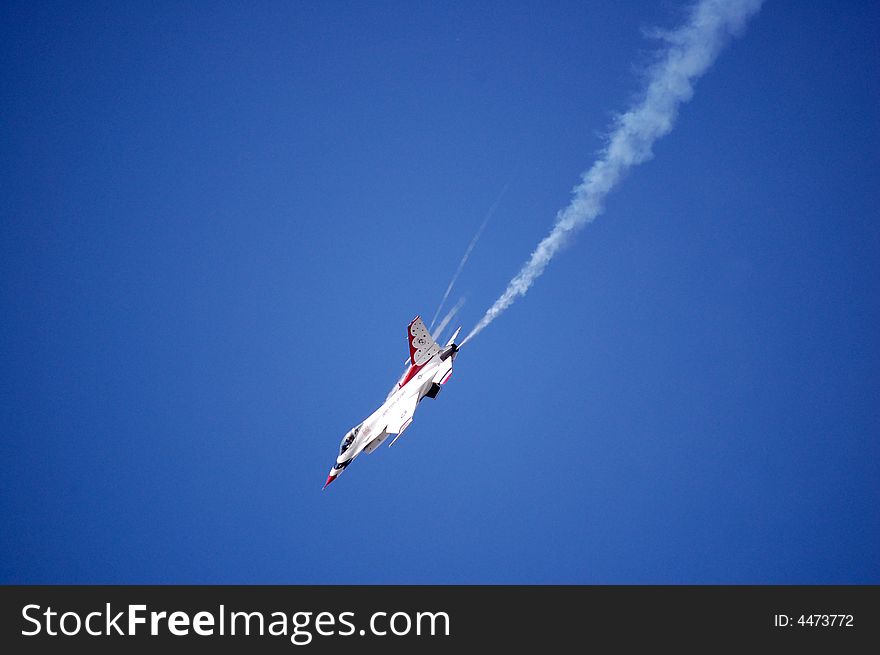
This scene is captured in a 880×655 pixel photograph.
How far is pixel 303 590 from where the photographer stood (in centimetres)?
2378

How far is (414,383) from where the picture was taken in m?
31.8

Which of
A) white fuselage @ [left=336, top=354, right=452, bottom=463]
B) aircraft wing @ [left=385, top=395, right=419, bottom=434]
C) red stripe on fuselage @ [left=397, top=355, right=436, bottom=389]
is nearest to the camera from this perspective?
aircraft wing @ [left=385, top=395, right=419, bottom=434]

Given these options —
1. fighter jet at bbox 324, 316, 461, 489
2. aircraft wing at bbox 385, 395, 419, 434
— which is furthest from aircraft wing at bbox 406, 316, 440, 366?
aircraft wing at bbox 385, 395, 419, 434

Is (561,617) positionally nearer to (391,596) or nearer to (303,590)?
(391,596)

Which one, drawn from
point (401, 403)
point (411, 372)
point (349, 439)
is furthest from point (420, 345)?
point (349, 439)

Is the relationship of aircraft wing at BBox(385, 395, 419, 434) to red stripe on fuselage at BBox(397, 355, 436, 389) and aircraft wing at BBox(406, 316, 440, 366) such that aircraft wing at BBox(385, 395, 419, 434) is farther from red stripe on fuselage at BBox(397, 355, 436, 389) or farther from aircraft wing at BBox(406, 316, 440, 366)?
aircraft wing at BBox(406, 316, 440, 366)

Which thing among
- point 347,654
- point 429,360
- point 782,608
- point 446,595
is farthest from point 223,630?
point 782,608

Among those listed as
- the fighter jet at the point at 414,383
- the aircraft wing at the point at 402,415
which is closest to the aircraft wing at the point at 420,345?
the fighter jet at the point at 414,383

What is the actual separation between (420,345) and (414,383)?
1.78 metres

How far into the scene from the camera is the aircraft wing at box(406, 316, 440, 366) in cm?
3184

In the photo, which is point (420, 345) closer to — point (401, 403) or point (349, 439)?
point (401, 403)

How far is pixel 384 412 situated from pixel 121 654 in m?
14.5

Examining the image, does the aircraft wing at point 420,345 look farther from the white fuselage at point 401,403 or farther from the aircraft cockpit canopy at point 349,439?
the aircraft cockpit canopy at point 349,439

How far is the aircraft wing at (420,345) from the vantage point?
3184cm
